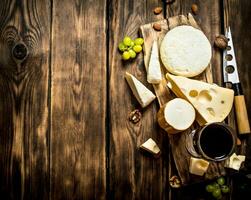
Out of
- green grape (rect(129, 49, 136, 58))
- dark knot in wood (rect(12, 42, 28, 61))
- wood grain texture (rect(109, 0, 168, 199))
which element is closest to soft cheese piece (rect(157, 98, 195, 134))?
wood grain texture (rect(109, 0, 168, 199))

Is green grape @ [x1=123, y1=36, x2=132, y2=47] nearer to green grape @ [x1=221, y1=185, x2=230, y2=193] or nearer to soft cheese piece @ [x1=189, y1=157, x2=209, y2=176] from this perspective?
soft cheese piece @ [x1=189, y1=157, x2=209, y2=176]


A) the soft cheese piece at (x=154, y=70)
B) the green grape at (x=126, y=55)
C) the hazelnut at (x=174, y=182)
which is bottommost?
the hazelnut at (x=174, y=182)

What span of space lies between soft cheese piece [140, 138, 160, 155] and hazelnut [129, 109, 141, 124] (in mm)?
80

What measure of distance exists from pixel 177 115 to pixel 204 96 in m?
0.14

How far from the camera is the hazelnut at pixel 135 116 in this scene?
4.42 ft

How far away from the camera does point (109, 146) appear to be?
4.45 feet

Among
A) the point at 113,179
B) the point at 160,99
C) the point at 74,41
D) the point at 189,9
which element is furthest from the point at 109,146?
the point at 189,9

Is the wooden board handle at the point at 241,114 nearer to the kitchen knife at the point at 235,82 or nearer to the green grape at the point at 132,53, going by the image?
the kitchen knife at the point at 235,82

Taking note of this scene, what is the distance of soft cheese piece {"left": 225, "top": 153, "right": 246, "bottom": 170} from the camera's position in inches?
52.7

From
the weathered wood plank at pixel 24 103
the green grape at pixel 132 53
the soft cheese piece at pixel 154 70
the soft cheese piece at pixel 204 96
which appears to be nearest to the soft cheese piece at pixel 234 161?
the soft cheese piece at pixel 204 96

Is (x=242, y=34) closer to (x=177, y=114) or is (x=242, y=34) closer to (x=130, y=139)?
(x=177, y=114)

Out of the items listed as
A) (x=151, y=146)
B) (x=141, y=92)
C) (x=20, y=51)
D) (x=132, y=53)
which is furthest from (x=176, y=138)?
(x=20, y=51)

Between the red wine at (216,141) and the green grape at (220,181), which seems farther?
the green grape at (220,181)

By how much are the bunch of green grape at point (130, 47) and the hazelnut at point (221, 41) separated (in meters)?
0.27
